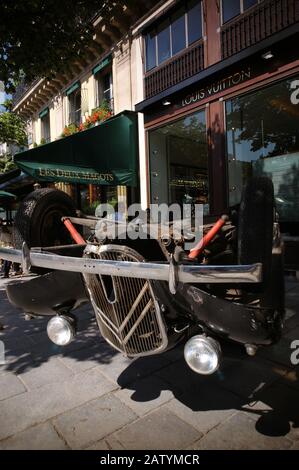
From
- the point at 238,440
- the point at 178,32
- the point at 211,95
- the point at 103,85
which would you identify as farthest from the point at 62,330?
the point at 103,85

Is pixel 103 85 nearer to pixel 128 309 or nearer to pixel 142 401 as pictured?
pixel 128 309

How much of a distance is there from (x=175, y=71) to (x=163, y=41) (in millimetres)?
1278

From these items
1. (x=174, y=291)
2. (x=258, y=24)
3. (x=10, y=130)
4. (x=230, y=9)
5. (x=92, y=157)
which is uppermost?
(x=230, y=9)

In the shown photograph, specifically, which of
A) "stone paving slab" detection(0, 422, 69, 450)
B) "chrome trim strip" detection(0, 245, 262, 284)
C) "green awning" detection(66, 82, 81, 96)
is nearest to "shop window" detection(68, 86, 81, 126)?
"green awning" detection(66, 82, 81, 96)

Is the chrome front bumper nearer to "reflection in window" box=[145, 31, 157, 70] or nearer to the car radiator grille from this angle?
the car radiator grille

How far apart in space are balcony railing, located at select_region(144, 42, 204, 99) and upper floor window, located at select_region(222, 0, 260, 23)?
923 mm

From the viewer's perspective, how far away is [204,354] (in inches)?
76.3

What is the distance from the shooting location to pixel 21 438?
213cm

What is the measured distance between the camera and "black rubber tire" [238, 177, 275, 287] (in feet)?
6.89

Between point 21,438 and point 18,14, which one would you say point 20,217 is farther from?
point 18,14

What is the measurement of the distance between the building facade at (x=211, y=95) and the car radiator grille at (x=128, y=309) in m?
6.60

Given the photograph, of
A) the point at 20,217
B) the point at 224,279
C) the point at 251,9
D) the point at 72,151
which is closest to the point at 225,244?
the point at 224,279

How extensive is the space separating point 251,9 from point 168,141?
4.30 meters

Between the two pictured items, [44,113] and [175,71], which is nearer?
[175,71]
